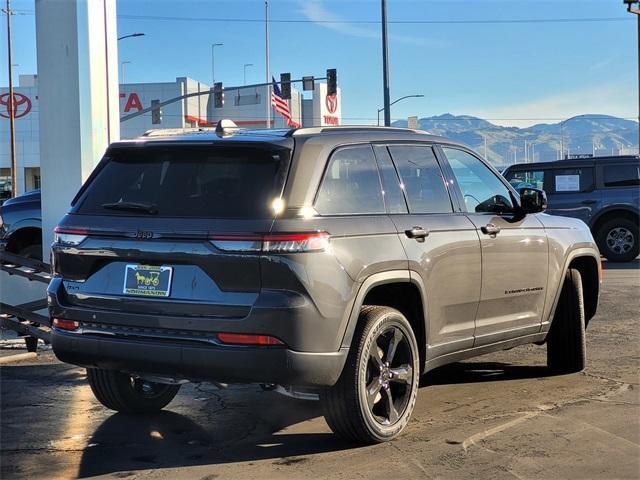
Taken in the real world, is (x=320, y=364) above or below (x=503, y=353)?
above

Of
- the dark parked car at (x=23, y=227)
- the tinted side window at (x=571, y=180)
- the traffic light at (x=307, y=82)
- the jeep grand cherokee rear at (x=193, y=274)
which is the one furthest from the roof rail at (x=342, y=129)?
the traffic light at (x=307, y=82)

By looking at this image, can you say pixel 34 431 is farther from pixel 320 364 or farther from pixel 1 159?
pixel 1 159

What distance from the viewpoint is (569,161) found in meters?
15.8

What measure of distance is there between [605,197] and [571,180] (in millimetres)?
768

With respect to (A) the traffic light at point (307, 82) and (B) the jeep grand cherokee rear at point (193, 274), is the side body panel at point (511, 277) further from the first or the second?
(A) the traffic light at point (307, 82)

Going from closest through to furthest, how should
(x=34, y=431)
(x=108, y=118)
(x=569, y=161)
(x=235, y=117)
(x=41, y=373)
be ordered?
(x=34, y=431), (x=41, y=373), (x=108, y=118), (x=569, y=161), (x=235, y=117)

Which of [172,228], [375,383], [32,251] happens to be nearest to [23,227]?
[32,251]

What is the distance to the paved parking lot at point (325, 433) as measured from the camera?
13.7ft

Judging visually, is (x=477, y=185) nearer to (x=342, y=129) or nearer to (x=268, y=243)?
(x=342, y=129)

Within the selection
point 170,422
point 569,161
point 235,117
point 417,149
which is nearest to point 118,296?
point 170,422

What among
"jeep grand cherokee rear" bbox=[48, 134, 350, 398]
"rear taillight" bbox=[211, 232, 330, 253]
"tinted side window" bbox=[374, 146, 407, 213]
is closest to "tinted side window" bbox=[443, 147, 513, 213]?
"tinted side window" bbox=[374, 146, 407, 213]

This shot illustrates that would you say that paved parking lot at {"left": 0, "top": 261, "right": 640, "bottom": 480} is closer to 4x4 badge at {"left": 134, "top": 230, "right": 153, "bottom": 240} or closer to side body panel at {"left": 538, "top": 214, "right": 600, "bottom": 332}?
side body panel at {"left": 538, "top": 214, "right": 600, "bottom": 332}

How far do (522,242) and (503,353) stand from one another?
6.61 feet

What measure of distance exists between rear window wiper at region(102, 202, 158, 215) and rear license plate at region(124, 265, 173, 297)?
330 mm
